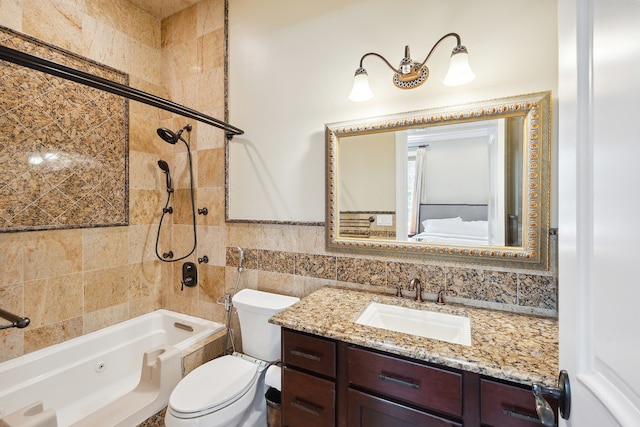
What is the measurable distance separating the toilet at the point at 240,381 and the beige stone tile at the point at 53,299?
42.9 inches

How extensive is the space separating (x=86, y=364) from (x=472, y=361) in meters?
2.37

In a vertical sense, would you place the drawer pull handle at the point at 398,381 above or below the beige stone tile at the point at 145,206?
below

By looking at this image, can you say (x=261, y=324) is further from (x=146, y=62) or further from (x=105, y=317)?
(x=146, y=62)

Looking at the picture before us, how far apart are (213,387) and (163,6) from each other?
2.91 metres

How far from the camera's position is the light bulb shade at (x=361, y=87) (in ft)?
4.97

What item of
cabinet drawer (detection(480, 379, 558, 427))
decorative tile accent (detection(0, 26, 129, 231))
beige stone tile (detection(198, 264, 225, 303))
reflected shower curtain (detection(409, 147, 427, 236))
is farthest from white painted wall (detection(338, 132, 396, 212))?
decorative tile accent (detection(0, 26, 129, 231))

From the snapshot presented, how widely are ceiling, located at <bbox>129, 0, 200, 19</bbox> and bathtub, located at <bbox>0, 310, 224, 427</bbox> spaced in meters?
2.62

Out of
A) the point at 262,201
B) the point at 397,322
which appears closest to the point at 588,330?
the point at 397,322

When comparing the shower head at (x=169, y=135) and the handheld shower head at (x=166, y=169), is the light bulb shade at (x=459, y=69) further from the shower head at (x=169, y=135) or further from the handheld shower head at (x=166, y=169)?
the handheld shower head at (x=166, y=169)

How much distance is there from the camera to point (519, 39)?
50.6 inches

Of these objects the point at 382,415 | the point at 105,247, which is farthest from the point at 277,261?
the point at 105,247

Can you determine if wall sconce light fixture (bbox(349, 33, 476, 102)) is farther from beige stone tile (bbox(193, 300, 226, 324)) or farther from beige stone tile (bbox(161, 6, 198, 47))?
beige stone tile (bbox(193, 300, 226, 324))

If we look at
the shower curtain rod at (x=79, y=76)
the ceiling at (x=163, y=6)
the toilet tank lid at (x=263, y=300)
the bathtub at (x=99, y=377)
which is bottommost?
the bathtub at (x=99, y=377)

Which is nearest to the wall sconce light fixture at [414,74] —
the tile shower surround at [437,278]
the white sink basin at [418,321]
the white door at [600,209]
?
the white door at [600,209]
